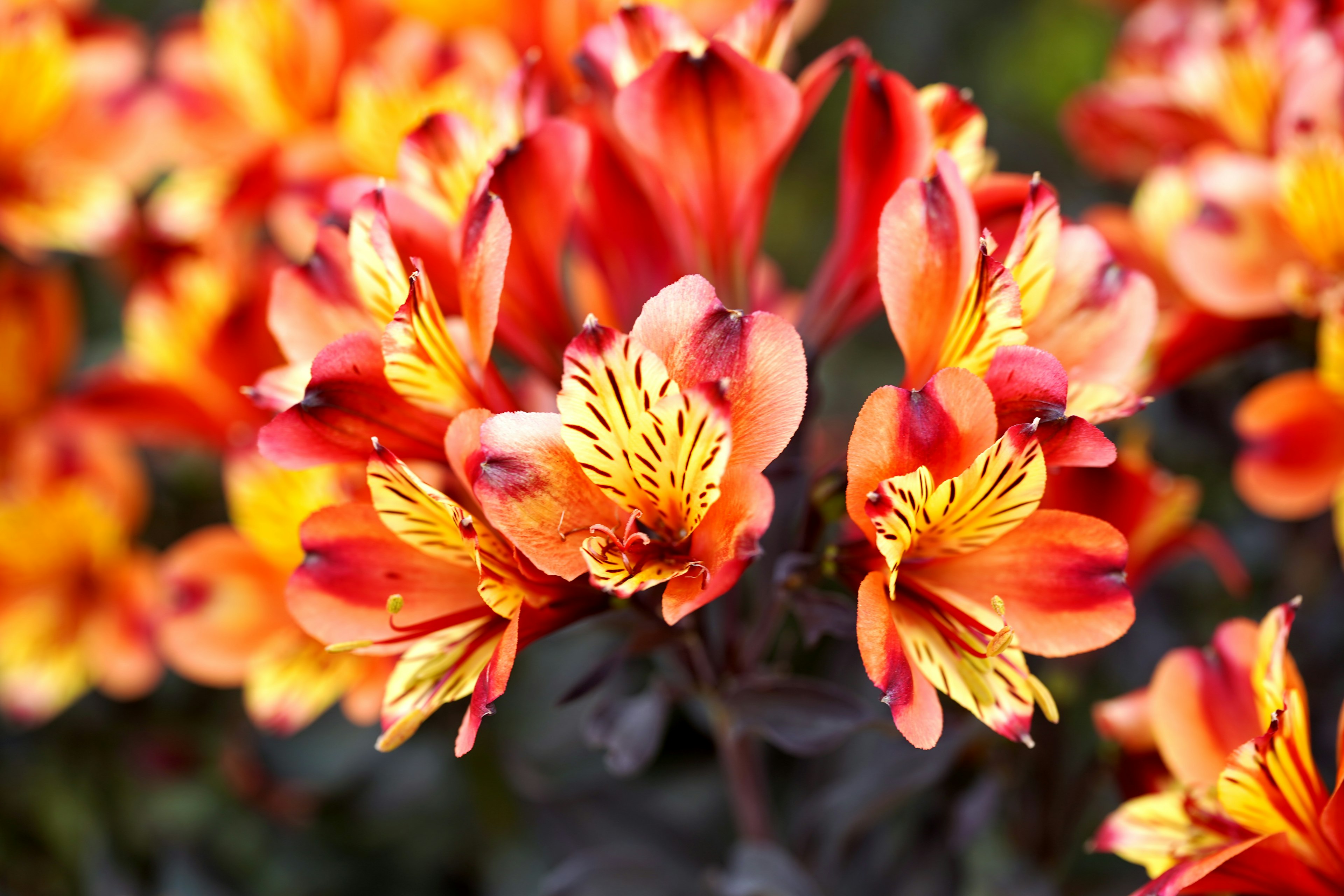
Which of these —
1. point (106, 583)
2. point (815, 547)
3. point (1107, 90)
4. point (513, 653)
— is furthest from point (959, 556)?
A: point (106, 583)

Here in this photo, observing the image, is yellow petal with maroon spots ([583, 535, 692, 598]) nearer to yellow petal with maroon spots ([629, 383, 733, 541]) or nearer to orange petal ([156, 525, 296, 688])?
yellow petal with maroon spots ([629, 383, 733, 541])

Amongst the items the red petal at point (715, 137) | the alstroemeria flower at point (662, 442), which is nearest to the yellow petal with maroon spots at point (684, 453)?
the alstroemeria flower at point (662, 442)

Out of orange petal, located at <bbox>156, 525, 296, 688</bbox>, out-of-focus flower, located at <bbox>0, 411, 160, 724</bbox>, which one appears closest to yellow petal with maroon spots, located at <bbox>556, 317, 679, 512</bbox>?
orange petal, located at <bbox>156, 525, 296, 688</bbox>

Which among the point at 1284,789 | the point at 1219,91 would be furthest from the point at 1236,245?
the point at 1284,789

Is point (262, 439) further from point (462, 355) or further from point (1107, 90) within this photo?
point (1107, 90)

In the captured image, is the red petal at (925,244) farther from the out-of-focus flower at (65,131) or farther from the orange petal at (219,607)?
the out-of-focus flower at (65,131)

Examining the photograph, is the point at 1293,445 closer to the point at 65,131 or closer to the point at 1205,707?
the point at 1205,707
